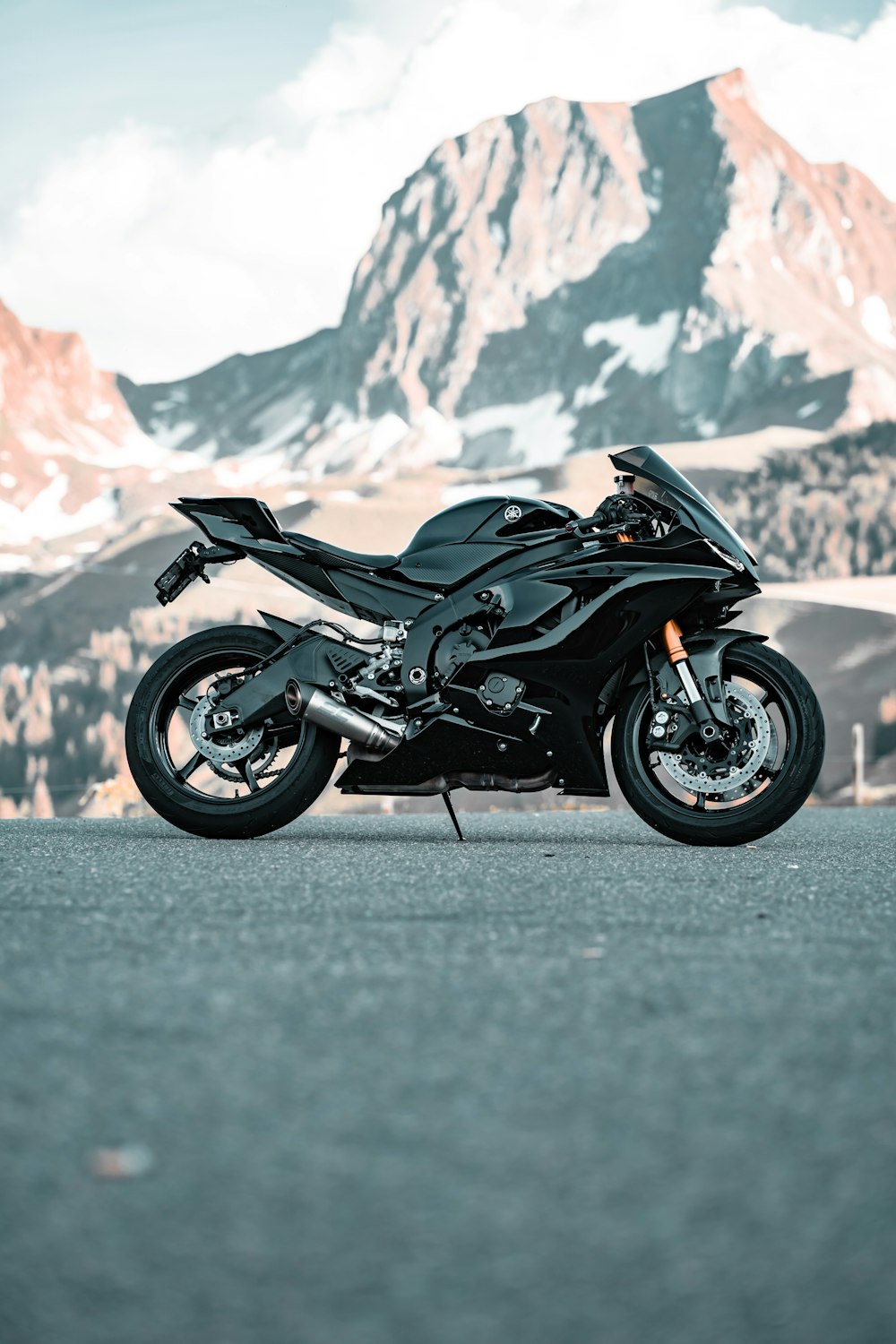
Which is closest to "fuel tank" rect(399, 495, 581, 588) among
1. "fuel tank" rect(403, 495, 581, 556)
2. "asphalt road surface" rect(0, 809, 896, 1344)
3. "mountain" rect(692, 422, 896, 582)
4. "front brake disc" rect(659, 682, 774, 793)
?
"fuel tank" rect(403, 495, 581, 556)

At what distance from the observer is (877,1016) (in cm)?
252

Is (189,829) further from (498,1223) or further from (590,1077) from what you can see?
(498,1223)

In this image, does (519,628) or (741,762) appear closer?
(741,762)

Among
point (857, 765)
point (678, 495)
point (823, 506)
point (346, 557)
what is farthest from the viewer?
point (823, 506)

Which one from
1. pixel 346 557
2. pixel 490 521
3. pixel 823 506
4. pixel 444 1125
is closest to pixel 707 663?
pixel 490 521

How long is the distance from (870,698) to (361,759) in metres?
71.9

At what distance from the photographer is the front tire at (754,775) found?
5277 mm

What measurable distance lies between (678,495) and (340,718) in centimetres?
152

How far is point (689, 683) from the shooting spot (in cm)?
531

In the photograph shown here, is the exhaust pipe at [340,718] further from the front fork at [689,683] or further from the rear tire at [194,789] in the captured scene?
the front fork at [689,683]

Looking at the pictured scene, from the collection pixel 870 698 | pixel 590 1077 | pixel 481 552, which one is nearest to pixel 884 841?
pixel 481 552

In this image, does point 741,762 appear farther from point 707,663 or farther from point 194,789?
point 194,789

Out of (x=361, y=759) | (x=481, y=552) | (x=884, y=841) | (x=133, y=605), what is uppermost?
(x=133, y=605)

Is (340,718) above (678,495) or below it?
below
